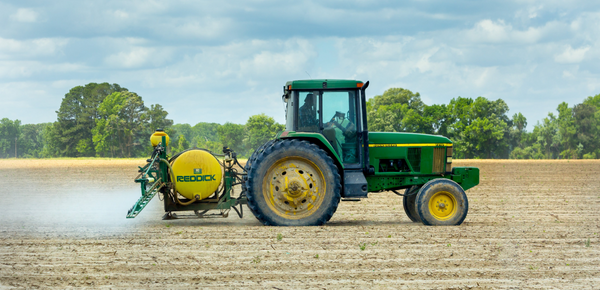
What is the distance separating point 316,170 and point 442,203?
8.16ft

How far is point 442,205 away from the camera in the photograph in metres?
9.42

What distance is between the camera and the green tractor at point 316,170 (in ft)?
29.2

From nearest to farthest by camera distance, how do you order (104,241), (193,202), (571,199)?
(104,241) < (193,202) < (571,199)

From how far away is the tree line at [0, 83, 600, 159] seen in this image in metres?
60.4

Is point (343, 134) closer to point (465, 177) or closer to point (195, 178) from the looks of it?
point (465, 177)

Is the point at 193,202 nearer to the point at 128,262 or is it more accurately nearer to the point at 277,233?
the point at 277,233

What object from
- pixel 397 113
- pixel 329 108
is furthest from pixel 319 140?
pixel 397 113

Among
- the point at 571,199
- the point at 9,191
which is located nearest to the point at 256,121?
the point at 9,191

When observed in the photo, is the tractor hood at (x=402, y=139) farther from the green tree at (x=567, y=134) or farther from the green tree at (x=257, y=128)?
the green tree at (x=567, y=134)

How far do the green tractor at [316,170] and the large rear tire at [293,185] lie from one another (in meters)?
0.02

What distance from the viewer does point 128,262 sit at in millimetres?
6695

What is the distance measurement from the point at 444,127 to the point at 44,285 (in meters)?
62.6

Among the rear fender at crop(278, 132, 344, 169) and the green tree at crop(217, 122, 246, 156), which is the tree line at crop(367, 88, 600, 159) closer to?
the green tree at crop(217, 122, 246, 156)

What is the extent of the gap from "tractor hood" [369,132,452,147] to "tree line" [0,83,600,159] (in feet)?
144
